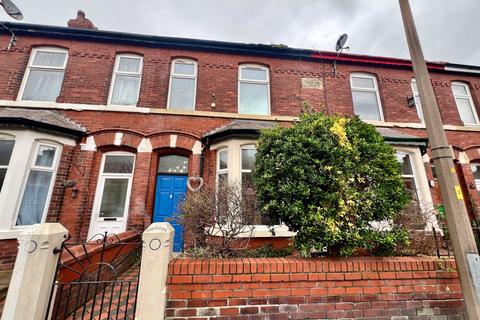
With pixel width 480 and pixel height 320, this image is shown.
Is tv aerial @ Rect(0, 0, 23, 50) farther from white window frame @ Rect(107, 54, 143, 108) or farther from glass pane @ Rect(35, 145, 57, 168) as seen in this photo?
glass pane @ Rect(35, 145, 57, 168)

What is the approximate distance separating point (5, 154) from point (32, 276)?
5331 mm

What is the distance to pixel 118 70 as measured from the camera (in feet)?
26.2

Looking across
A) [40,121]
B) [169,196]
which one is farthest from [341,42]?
[40,121]

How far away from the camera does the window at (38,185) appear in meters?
5.80

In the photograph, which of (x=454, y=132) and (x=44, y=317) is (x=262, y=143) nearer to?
(x=44, y=317)

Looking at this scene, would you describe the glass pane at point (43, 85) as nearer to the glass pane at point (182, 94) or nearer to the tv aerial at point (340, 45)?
the glass pane at point (182, 94)

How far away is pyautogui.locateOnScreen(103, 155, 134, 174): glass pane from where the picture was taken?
7.11 m

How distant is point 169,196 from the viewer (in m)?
7.12

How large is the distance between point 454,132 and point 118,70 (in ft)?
42.4

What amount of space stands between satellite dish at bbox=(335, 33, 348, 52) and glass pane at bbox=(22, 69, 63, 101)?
10285 millimetres

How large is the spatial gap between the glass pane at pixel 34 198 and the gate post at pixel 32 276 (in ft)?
14.6

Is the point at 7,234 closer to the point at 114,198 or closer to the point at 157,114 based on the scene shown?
the point at 114,198

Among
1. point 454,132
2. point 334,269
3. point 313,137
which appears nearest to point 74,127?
point 313,137

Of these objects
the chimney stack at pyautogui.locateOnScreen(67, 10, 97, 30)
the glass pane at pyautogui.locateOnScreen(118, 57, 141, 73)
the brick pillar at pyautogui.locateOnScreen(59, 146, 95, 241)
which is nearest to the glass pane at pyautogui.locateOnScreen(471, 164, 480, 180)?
the glass pane at pyautogui.locateOnScreen(118, 57, 141, 73)
